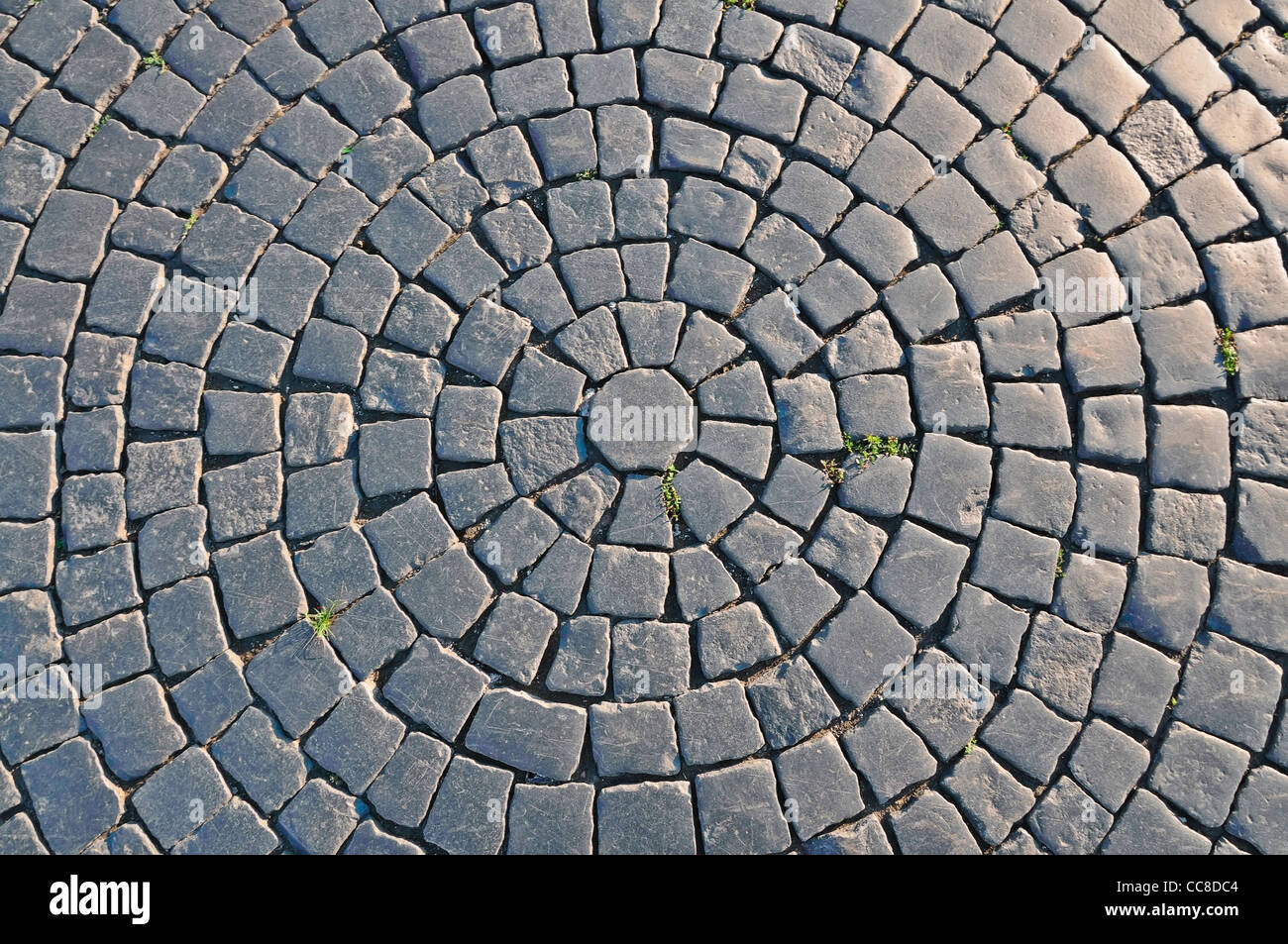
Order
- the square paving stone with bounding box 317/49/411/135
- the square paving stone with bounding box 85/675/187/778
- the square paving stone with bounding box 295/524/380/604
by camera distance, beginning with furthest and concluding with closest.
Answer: the square paving stone with bounding box 317/49/411/135 → the square paving stone with bounding box 295/524/380/604 → the square paving stone with bounding box 85/675/187/778

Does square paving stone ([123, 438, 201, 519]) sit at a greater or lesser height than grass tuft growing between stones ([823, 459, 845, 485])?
lesser

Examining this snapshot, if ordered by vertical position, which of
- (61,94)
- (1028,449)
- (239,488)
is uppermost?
(61,94)

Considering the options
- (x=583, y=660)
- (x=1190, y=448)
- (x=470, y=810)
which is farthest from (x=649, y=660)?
(x=1190, y=448)

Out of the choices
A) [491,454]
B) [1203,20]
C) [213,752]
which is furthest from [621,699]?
[1203,20]

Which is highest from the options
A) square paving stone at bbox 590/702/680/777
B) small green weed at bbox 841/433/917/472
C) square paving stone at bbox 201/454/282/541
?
small green weed at bbox 841/433/917/472

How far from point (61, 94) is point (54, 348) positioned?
1.38 metres

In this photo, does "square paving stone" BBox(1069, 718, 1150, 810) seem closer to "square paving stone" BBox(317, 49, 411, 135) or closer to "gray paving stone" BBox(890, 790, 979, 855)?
"gray paving stone" BBox(890, 790, 979, 855)

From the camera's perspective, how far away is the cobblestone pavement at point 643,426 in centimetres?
416

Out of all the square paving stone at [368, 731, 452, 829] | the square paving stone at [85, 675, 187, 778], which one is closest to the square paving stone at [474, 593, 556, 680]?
the square paving stone at [368, 731, 452, 829]

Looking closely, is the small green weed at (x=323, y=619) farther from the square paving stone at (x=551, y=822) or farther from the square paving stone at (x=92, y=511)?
the square paving stone at (x=551, y=822)

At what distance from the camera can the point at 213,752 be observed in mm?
4176

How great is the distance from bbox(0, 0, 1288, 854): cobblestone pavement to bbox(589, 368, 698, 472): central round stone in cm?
2

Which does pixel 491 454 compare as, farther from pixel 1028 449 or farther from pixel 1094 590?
pixel 1094 590

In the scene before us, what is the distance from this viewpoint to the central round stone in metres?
4.38
